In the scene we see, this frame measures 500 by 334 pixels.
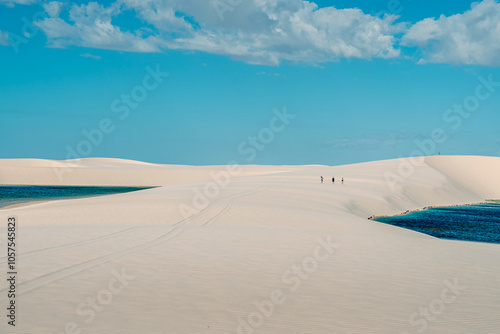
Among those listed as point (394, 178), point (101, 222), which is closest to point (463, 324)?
point (101, 222)

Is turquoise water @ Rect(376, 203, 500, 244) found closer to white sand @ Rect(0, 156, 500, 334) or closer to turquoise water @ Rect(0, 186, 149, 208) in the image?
white sand @ Rect(0, 156, 500, 334)

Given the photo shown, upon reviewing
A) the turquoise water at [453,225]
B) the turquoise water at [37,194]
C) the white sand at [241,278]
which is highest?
the turquoise water at [37,194]

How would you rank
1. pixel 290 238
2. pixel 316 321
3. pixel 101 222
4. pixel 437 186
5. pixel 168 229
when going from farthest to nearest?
1. pixel 437 186
2. pixel 101 222
3. pixel 168 229
4. pixel 290 238
5. pixel 316 321

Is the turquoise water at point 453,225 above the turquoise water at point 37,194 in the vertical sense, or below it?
below

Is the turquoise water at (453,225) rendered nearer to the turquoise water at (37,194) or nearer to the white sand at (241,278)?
the white sand at (241,278)

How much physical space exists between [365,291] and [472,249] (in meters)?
8.65

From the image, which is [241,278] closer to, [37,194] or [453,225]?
[453,225]

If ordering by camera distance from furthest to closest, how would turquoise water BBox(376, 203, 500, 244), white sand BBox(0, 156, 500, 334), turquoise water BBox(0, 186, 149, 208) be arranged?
turquoise water BBox(0, 186, 149, 208)
turquoise water BBox(376, 203, 500, 244)
white sand BBox(0, 156, 500, 334)

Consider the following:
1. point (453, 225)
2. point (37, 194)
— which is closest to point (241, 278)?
point (453, 225)

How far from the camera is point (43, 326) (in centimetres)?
673

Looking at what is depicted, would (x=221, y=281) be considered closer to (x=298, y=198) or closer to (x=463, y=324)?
(x=463, y=324)

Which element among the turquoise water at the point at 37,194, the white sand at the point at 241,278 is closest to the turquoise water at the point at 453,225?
the white sand at the point at 241,278

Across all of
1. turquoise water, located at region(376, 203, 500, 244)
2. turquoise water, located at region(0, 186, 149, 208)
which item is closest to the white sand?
turquoise water, located at region(376, 203, 500, 244)

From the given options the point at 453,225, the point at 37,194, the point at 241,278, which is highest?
the point at 37,194
